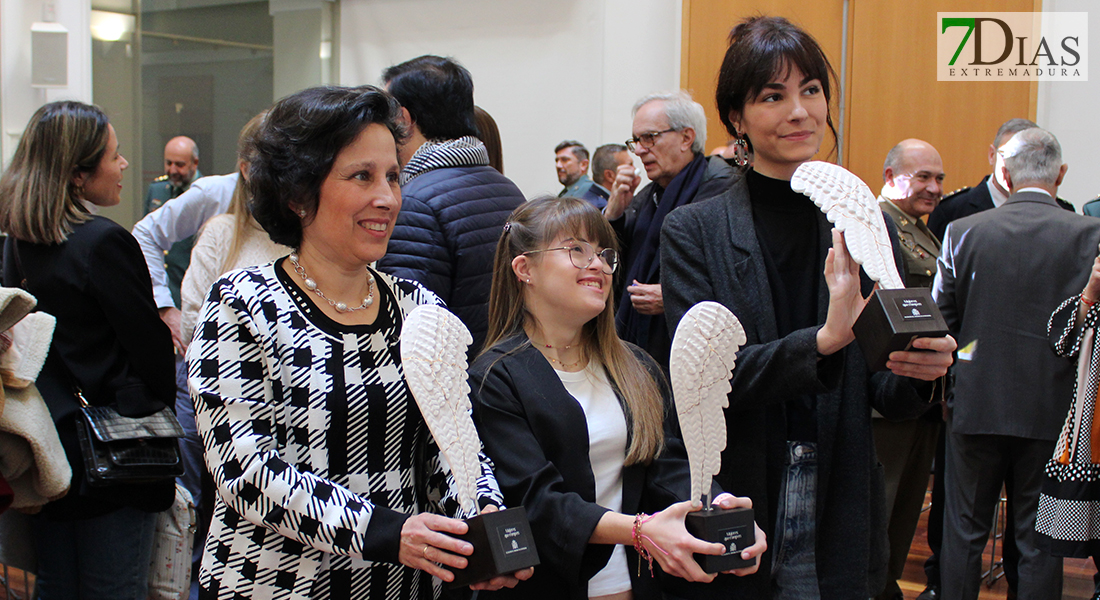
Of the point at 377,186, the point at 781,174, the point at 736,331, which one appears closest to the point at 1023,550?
the point at 781,174

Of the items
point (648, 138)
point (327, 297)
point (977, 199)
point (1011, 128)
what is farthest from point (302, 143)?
point (1011, 128)

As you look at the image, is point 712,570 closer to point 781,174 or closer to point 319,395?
point 319,395

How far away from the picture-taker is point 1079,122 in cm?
574

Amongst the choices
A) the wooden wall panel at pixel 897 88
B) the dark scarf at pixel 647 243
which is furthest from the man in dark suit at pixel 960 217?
the wooden wall panel at pixel 897 88

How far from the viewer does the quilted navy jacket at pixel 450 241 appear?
88.8 inches

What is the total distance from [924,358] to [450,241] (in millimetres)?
1279

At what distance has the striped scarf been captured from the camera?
7.91 feet

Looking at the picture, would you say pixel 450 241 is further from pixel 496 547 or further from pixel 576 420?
pixel 496 547

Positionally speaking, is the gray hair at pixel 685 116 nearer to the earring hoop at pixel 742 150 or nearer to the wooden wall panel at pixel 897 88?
the earring hoop at pixel 742 150

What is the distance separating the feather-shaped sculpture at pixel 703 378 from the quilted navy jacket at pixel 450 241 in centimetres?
98

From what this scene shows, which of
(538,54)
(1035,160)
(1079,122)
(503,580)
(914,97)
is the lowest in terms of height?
(503,580)

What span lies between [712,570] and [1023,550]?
2537 mm

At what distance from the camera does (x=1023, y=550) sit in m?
3.24

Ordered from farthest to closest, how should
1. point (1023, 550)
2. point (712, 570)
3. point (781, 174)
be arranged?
1. point (1023, 550)
2. point (781, 174)
3. point (712, 570)
